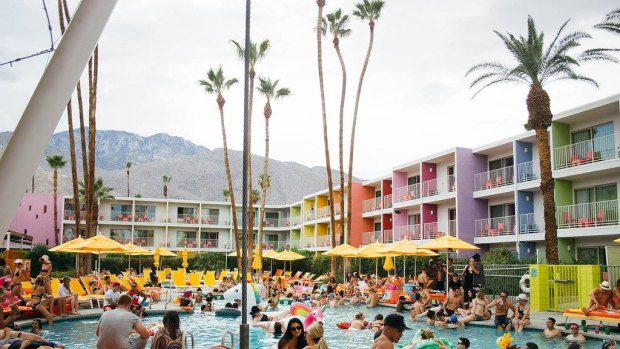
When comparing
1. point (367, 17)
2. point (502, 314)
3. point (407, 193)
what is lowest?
point (502, 314)

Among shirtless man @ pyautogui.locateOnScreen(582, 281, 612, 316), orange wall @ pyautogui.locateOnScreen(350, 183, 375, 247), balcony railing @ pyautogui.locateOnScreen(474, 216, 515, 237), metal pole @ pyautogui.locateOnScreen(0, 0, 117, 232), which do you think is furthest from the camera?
orange wall @ pyautogui.locateOnScreen(350, 183, 375, 247)

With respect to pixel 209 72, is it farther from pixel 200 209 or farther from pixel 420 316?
pixel 420 316

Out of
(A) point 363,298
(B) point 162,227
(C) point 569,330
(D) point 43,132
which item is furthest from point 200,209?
(D) point 43,132

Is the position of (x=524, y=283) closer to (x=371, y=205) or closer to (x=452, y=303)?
(x=452, y=303)

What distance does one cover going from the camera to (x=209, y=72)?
42438 mm

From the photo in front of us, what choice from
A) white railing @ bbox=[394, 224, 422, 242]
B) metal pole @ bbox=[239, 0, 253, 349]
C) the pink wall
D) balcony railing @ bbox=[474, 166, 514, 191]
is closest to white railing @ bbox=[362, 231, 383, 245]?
white railing @ bbox=[394, 224, 422, 242]

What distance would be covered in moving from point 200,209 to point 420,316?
45.3 meters

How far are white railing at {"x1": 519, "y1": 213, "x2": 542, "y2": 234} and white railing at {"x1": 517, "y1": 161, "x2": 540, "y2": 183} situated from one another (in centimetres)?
175

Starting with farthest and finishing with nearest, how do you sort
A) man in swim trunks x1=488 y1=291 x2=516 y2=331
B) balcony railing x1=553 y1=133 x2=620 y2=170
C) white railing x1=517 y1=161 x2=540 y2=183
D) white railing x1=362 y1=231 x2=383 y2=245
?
white railing x1=362 y1=231 x2=383 y2=245 < white railing x1=517 y1=161 x2=540 y2=183 < balcony railing x1=553 y1=133 x2=620 y2=170 < man in swim trunks x1=488 y1=291 x2=516 y2=331

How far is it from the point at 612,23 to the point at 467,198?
525 inches

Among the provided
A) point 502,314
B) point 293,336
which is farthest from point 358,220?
point 293,336

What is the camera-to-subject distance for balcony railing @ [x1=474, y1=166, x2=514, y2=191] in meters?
30.8

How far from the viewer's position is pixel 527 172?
2923cm

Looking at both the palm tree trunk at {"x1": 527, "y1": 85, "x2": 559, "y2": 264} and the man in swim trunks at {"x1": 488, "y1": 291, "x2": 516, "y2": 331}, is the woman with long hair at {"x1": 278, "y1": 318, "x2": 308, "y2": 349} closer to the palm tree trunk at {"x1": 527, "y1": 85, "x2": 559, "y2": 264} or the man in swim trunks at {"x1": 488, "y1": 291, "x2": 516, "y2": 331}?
the man in swim trunks at {"x1": 488, "y1": 291, "x2": 516, "y2": 331}
